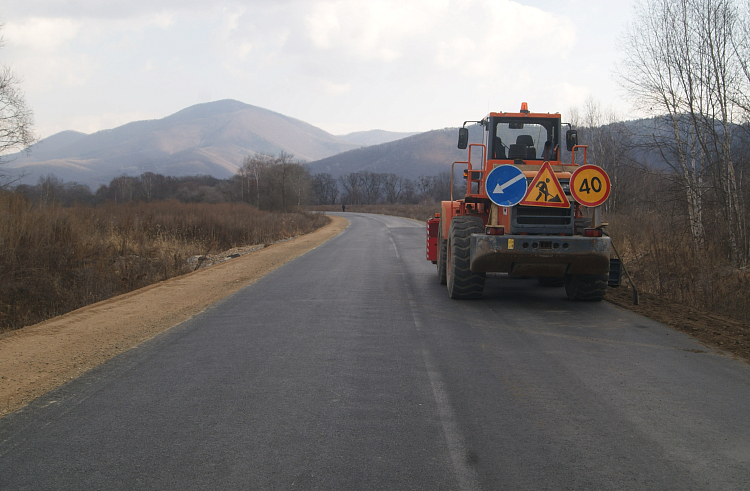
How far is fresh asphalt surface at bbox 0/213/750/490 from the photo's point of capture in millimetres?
3295

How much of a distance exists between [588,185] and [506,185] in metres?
1.25

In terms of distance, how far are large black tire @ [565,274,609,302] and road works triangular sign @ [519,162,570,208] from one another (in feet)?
5.14

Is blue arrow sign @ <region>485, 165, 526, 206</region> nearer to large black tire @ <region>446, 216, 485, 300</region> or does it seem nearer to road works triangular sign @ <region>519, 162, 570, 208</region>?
road works triangular sign @ <region>519, 162, 570, 208</region>

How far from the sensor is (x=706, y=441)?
3.77m

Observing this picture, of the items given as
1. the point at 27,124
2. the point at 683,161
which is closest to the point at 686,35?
the point at 683,161

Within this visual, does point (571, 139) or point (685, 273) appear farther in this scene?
point (685, 273)

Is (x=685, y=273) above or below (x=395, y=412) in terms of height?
above

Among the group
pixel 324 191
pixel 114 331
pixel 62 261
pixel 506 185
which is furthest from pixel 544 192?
pixel 324 191

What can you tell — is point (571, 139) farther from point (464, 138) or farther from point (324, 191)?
point (324, 191)

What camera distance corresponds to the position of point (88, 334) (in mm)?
7312

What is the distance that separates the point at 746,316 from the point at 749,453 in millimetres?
5624

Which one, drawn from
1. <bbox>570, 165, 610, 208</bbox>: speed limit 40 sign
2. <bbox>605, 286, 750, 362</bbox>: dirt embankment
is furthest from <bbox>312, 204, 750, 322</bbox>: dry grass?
<bbox>570, 165, 610, 208</bbox>: speed limit 40 sign

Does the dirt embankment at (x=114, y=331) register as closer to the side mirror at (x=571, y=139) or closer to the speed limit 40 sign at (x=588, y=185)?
the speed limit 40 sign at (x=588, y=185)

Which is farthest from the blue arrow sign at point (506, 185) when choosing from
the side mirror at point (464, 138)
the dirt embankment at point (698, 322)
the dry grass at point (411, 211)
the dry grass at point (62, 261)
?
the dry grass at point (411, 211)
